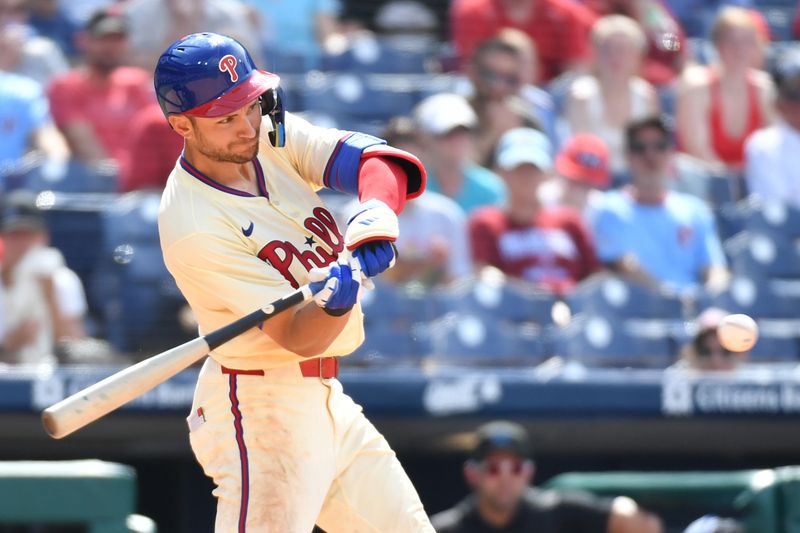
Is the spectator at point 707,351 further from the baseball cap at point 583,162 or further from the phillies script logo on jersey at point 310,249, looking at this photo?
the phillies script logo on jersey at point 310,249

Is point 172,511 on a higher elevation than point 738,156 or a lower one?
lower

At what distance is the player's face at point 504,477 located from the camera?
5.00m

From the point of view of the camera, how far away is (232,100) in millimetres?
3137

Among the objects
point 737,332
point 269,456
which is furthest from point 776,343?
point 269,456

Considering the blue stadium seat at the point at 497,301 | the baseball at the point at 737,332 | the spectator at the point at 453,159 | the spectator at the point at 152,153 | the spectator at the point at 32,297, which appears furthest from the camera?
the spectator at the point at 453,159

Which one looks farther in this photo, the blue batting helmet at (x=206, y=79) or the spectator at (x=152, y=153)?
the spectator at (x=152, y=153)

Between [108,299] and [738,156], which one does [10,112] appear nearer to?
[108,299]

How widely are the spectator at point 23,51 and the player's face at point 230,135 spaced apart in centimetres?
372

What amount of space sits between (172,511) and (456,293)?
1.46 meters

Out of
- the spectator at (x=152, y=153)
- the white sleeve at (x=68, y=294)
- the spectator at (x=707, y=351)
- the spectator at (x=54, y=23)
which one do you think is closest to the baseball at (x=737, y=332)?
the spectator at (x=707, y=351)

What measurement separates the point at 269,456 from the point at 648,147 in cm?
369

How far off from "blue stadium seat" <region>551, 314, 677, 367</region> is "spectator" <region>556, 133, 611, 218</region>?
849mm

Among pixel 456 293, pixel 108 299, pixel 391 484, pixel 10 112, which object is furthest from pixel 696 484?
pixel 10 112

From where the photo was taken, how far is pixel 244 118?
3189 millimetres
